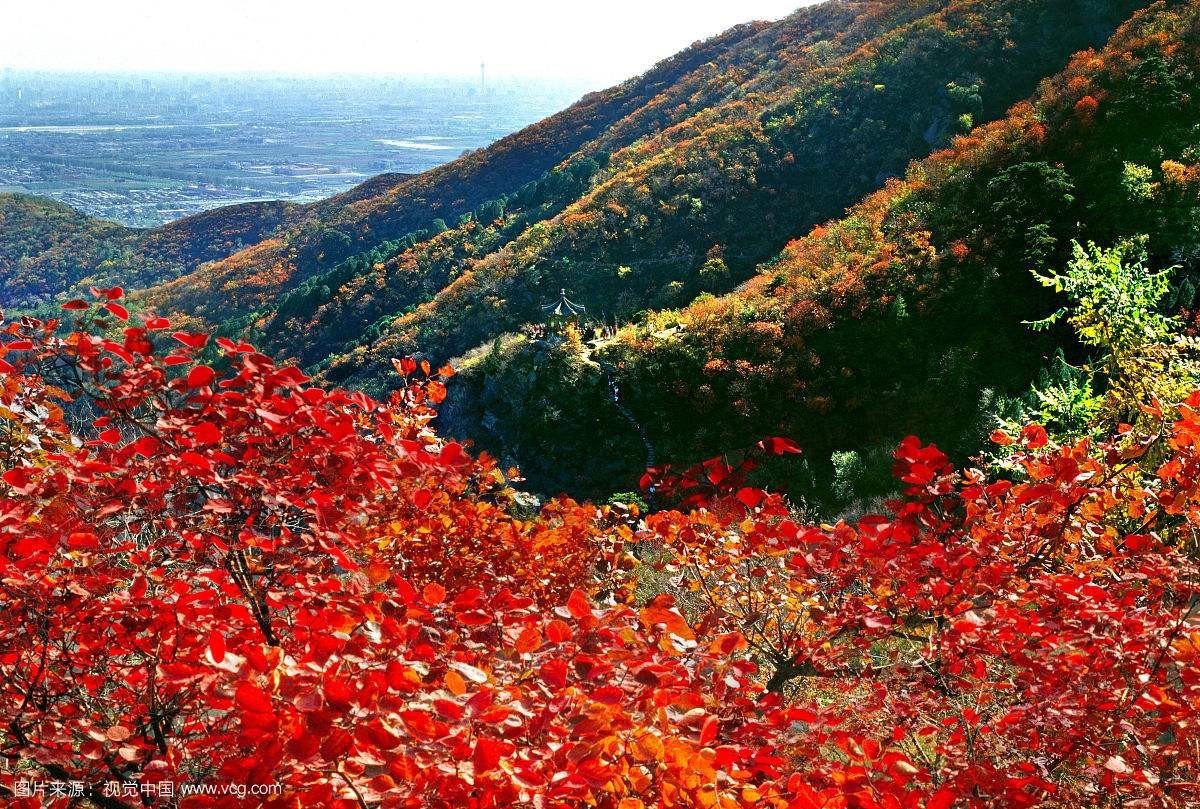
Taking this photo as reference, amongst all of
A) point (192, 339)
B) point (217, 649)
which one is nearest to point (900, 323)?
point (192, 339)

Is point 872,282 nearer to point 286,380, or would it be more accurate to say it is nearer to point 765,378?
point 765,378

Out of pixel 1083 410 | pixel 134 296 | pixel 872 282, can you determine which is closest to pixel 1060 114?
pixel 872 282

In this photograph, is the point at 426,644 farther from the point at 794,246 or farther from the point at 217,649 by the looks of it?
the point at 794,246

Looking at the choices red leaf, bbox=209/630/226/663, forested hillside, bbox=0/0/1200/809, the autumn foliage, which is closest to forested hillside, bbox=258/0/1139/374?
forested hillside, bbox=0/0/1200/809

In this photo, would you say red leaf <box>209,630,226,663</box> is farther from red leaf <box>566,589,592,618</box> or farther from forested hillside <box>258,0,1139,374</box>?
forested hillside <box>258,0,1139,374</box>

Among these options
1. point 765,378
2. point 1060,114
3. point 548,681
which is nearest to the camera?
point 548,681
